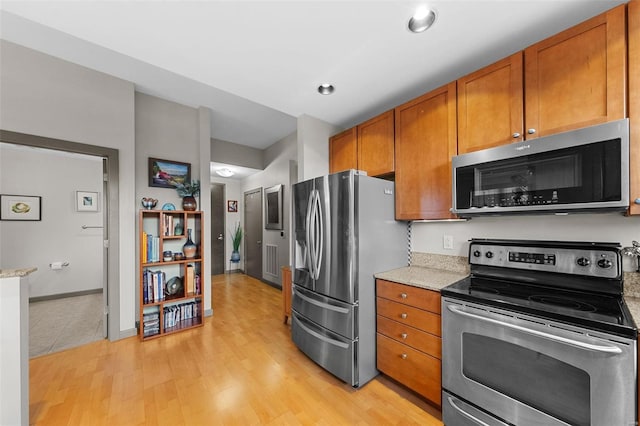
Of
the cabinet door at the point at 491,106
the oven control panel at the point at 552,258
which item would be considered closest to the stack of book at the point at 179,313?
the oven control panel at the point at 552,258

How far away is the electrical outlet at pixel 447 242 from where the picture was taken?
2.15 metres

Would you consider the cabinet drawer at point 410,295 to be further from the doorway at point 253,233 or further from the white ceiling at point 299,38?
the doorway at point 253,233

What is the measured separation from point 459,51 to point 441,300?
1.73 m

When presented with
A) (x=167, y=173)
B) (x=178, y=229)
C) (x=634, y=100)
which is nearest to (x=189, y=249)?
(x=178, y=229)

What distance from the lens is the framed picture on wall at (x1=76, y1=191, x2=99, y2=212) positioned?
424cm

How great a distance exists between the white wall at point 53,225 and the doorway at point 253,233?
8.81 ft

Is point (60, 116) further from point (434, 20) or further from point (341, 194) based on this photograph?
point (434, 20)

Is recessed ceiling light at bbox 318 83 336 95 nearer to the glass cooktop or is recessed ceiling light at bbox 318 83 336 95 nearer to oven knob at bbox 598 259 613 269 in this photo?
the glass cooktop

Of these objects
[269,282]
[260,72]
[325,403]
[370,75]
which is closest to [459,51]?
[370,75]

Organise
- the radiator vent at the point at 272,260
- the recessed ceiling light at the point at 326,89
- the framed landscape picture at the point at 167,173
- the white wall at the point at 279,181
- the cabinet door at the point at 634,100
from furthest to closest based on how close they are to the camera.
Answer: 1. the radiator vent at the point at 272,260
2. the white wall at the point at 279,181
3. the framed landscape picture at the point at 167,173
4. the recessed ceiling light at the point at 326,89
5. the cabinet door at the point at 634,100

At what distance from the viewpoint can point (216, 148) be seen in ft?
14.8

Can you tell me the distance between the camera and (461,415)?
4.75ft

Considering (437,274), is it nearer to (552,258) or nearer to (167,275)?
(552,258)

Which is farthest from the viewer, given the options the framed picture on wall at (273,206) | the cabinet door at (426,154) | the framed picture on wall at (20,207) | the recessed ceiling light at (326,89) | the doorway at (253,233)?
the doorway at (253,233)
